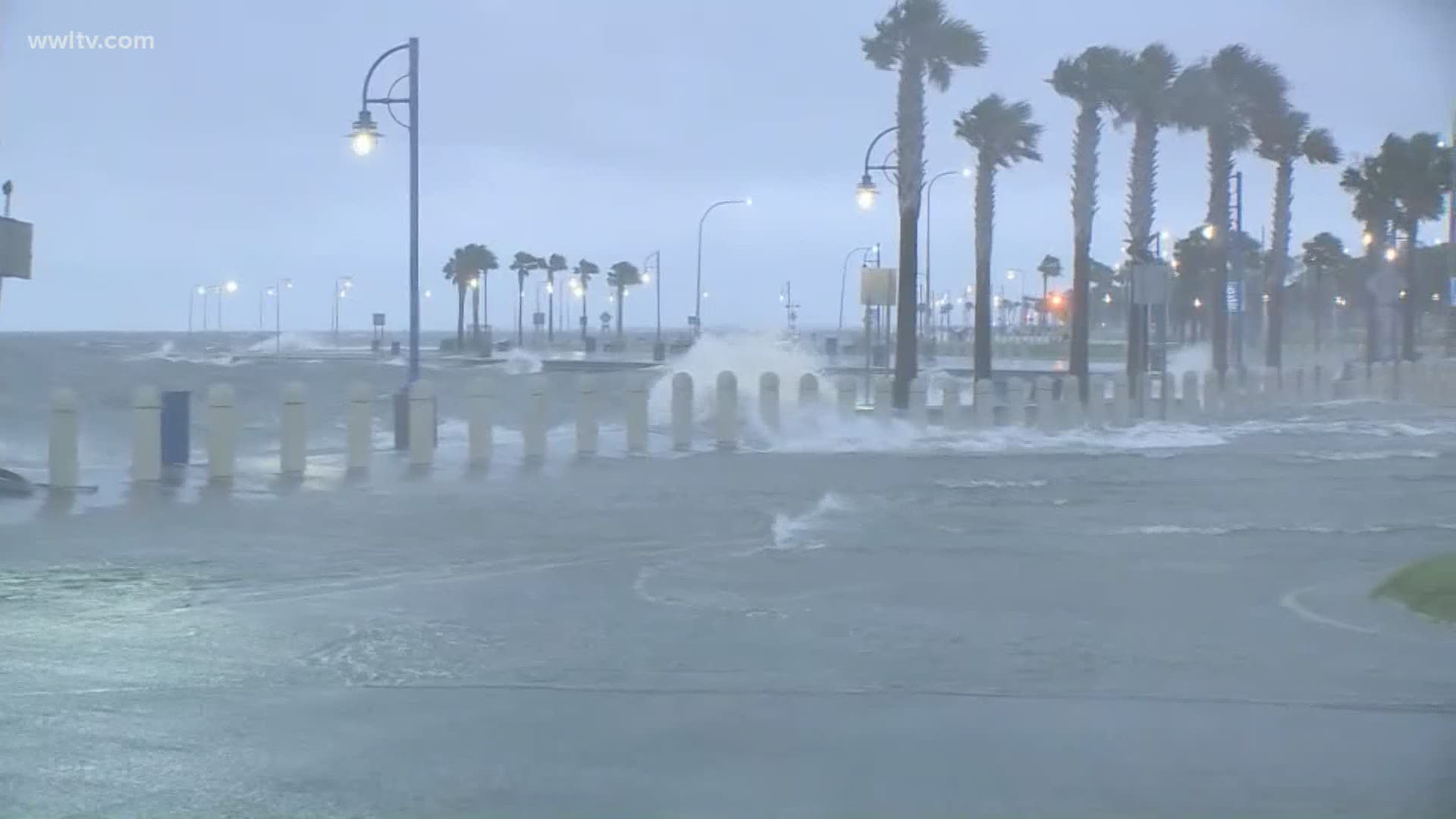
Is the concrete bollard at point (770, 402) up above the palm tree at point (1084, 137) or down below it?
below

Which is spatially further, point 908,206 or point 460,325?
point 460,325

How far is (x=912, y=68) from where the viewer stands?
3778cm

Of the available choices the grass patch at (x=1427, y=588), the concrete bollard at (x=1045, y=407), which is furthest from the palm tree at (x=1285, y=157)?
the grass patch at (x=1427, y=588)

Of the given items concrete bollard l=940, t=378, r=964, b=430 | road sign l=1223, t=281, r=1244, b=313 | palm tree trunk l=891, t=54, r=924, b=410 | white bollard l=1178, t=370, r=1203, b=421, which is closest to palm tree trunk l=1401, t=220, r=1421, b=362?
road sign l=1223, t=281, r=1244, b=313

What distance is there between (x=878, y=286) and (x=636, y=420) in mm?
12440

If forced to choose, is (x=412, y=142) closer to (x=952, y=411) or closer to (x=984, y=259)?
(x=952, y=411)

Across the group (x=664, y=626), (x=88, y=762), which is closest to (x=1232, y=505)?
(x=664, y=626)

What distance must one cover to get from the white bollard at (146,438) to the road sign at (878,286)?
19755 millimetres

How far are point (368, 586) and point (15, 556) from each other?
3.21 meters

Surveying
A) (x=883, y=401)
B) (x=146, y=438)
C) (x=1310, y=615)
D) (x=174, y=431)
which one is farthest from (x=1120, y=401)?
(x=1310, y=615)

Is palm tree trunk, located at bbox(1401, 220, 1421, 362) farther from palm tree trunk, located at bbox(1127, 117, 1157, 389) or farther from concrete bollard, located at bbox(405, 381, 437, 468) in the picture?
concrete bollard, located at bbox(405, 381, 437, 468)

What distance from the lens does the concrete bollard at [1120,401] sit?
34.6 m

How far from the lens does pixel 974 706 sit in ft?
28.2

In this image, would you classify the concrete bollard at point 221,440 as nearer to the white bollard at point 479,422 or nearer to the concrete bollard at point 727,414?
the white bollard at point 479,422
